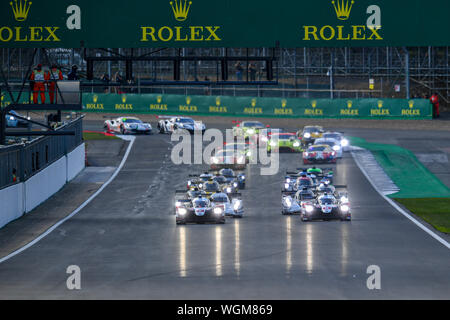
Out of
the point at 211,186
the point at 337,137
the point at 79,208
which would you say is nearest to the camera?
the point at 211,186

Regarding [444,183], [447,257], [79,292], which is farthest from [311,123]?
[79,292]

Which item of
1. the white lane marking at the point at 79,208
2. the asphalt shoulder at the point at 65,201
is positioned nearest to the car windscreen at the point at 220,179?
the white lane marking at the point at 79,208

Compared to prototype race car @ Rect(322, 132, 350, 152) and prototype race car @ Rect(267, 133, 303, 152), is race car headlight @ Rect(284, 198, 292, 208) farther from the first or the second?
prototype race car @ Rect(267, 133, 303, 152)

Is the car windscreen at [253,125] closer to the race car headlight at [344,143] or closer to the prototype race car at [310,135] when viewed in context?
the prototype race car at [310,135]

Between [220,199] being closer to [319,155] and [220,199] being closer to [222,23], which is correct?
[222,23]

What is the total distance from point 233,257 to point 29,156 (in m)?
15.9

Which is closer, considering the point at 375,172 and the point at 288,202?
the point at 288,202

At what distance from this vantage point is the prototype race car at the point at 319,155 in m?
50.6

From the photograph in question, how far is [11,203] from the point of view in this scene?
35000 mm

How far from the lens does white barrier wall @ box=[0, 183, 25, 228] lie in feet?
110

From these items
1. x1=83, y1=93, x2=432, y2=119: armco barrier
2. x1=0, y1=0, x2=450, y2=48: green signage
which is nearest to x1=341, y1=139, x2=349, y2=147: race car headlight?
x1=83, y1=93, x2=432, y2=119: armco barrier

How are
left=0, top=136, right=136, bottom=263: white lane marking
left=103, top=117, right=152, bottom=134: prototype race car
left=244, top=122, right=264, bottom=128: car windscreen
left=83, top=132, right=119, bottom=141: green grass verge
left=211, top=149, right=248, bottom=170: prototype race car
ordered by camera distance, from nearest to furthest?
1. left=0, top=136, right=136, bottom=263: white lane marking
2. left=211, top=149, right=248, bottom=170: prototype race car
3. left=244, top=122, right=264, bottom=128: car windscreen
4. left=83, top=132, right=119, bottom=141: green grass verge
5. left=103, top=117, right=152, bottom=134: prototype race car

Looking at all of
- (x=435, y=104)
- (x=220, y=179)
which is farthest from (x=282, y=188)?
(x=435, y=104)

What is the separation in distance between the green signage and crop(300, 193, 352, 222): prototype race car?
5583mm
